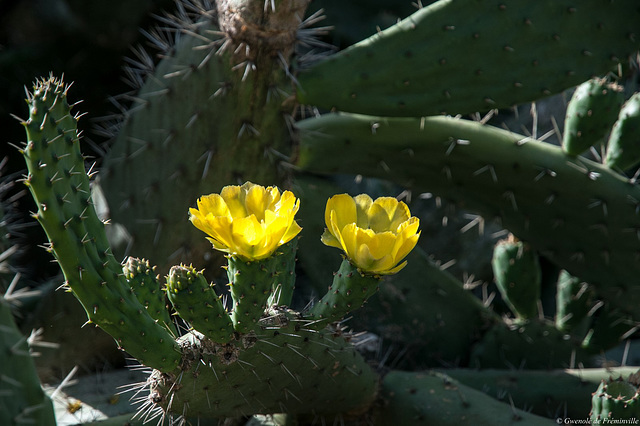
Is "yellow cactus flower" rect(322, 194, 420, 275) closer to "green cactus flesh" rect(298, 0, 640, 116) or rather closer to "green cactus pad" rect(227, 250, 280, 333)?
"green cactus pad" rect(227, 250, 280, 333)

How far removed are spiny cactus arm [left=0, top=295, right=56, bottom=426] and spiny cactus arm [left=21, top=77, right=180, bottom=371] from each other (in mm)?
177

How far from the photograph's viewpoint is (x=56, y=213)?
1.03m

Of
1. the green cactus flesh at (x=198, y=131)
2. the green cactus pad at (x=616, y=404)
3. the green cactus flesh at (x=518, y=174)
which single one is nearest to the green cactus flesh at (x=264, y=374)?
the green cactus pad at (x=616, y=404)

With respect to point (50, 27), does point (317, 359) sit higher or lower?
lower

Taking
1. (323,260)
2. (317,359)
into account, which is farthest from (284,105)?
(317,359)

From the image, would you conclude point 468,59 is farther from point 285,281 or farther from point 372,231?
point 372,231

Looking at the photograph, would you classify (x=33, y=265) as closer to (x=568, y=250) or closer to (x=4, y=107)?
(x=4, y=107)

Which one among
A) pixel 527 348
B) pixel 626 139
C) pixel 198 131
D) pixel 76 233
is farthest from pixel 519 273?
pixel 76 233

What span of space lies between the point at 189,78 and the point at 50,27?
1.24 m

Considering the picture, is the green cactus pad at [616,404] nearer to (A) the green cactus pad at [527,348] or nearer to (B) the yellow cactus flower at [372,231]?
Result: (B) the yellow cactus flower at [372,231]

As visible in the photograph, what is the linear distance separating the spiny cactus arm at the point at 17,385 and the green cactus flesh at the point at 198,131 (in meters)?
0.71

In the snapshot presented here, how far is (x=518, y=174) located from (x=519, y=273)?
333 mm

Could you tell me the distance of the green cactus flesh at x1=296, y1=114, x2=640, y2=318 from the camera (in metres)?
2.00

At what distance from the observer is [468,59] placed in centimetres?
181
